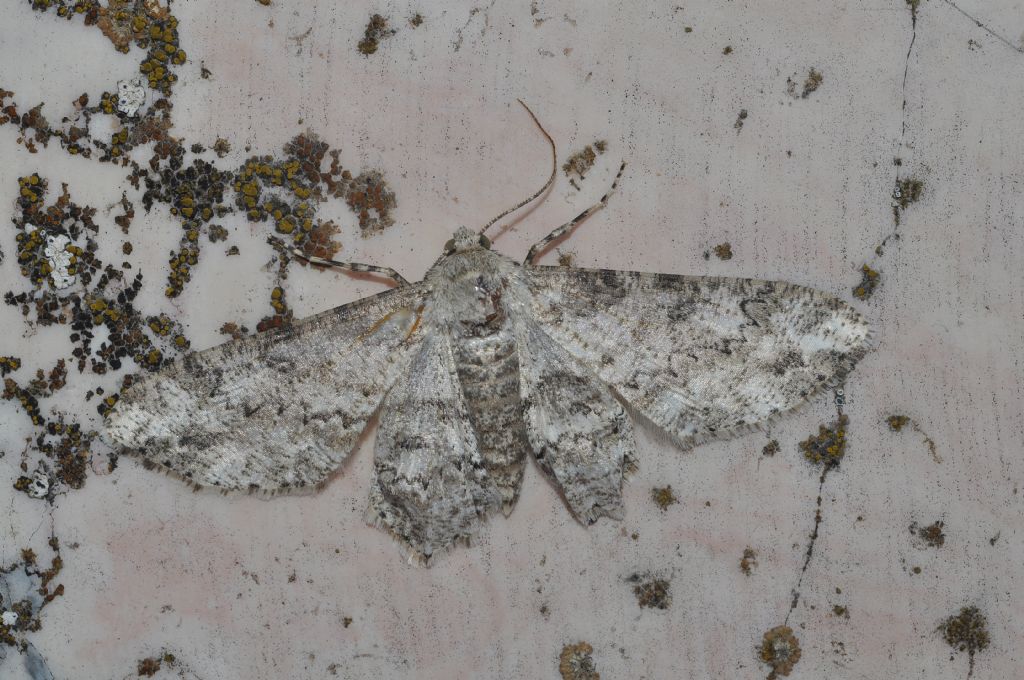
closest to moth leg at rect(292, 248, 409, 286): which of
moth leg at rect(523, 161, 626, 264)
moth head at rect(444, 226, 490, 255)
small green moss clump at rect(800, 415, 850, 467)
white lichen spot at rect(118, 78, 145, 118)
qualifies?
moth head at rect(444, 226, 490, 255)

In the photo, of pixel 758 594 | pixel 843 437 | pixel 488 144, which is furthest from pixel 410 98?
pixel 758 594

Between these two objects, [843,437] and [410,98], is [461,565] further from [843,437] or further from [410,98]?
[410,98]

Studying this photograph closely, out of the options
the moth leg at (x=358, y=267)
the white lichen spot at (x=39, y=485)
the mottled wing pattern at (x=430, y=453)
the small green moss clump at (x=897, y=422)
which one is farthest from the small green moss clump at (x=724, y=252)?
the white lichen spot at (x=39, y=485)

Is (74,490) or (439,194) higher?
(439,194)

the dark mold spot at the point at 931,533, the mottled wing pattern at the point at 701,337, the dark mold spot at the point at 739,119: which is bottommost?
the dark mold spot at the point at 931,533

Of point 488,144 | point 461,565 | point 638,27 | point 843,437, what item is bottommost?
point 461,565

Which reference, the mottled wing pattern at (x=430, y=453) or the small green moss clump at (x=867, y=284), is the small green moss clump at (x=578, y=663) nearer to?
the mottled wing pattern at (x=430, y=453)
